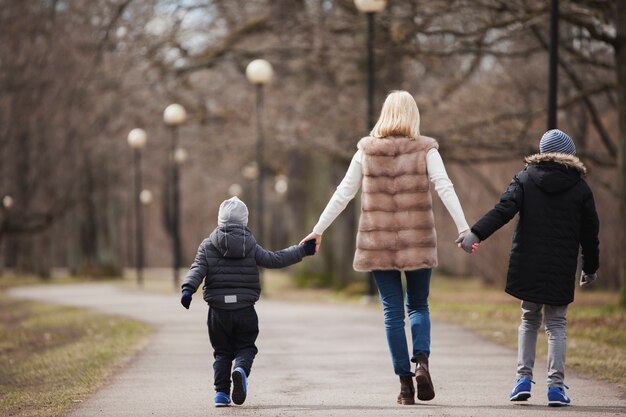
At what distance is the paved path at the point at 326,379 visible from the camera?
6.59 m

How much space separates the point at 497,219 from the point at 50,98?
18.0 meters

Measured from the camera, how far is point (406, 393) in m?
6.75

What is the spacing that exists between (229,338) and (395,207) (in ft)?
4.38

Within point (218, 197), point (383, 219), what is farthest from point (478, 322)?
point (218, 197)

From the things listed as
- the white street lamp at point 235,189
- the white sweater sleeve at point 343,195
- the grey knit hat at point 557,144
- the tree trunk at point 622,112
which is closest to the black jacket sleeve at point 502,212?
the grey knit hat at point 557,144

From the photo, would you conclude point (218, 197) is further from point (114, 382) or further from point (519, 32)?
point (114, 382)

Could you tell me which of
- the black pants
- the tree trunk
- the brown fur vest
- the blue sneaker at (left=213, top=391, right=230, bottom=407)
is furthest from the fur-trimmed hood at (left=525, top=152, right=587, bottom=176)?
the tree trunk

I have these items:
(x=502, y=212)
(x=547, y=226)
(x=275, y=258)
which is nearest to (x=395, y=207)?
(x=502, y=212)

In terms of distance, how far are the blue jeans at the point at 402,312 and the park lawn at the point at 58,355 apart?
2081 millimetres

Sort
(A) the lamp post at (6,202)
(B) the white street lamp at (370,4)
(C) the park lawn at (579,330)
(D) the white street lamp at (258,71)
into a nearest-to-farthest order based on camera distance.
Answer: (C) the park lawn at (579,330) → (B) the white street lamp at (370,4) → (D) the white street lamp at (258,71) → (A) the lamp post at (6,202)

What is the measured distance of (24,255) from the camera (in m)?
38.8

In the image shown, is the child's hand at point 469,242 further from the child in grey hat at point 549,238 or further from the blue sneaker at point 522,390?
the blue sneaker at point 522,390

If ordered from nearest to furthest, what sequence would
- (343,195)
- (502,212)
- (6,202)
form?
(502,212) < (343,195) < (6,202)

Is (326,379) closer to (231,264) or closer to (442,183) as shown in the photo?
→ (231,264)
